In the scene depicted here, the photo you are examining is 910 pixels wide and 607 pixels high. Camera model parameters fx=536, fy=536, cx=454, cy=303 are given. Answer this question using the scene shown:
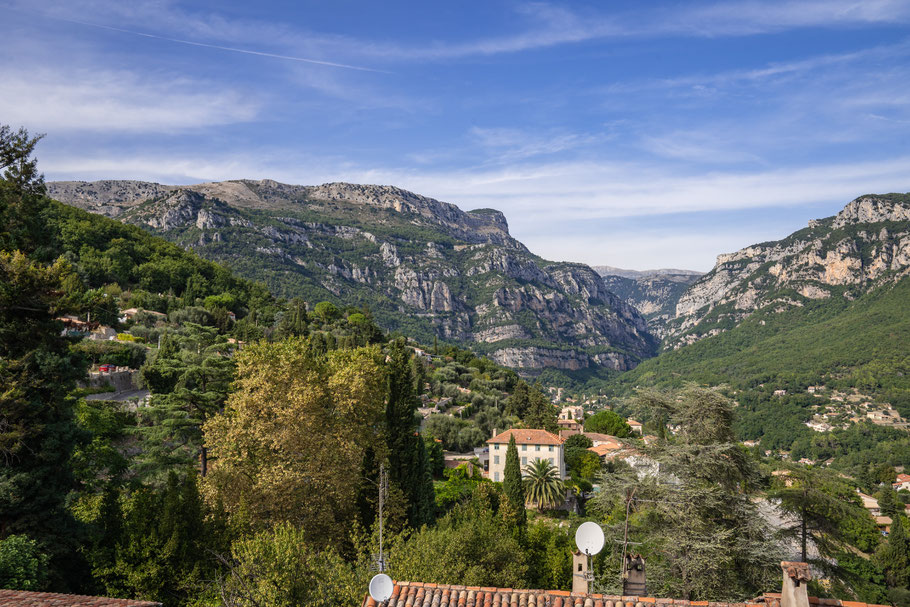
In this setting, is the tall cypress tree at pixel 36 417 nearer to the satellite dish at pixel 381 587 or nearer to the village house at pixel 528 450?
Result: the satellite dish at pixel 381 587

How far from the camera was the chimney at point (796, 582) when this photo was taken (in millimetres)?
8328

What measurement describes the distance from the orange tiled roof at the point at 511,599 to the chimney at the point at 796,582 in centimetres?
86

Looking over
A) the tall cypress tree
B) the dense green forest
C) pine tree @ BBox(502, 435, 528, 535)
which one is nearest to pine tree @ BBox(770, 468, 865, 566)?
the dense green forest

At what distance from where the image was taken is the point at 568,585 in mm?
25781

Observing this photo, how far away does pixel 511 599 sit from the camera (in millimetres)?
9680

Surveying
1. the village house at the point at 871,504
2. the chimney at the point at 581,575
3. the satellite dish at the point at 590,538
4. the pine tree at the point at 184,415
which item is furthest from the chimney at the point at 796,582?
the village house at the point at 871,504

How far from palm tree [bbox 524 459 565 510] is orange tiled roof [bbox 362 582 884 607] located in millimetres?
32859

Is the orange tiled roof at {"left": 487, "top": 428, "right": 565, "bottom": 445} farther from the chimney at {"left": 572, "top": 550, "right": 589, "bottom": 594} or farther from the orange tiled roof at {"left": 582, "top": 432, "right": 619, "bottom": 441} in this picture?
the chimney at {"left": 572, "top": 550, "right": 589, "bottom": 594}

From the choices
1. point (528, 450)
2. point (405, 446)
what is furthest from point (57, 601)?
point (528, 450)

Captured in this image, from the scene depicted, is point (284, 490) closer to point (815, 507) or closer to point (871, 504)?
point (815, 507)

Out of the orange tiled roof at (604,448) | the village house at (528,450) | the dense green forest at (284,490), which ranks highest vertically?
the dense green forest at (284,490)

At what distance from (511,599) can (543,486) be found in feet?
111

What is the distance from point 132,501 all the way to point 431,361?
84.9 m

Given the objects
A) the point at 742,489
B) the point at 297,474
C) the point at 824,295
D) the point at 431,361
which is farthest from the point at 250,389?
the point at 824,295
